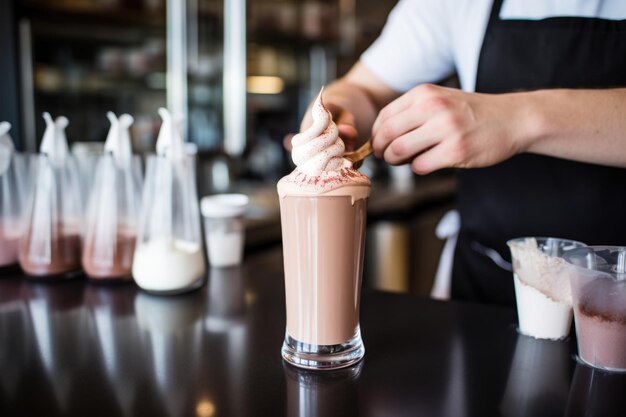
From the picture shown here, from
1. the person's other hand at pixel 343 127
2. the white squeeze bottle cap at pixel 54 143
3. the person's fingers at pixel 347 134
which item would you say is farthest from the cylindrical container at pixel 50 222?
the person's fingers at pixel 347 134

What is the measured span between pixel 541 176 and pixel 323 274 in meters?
0.73

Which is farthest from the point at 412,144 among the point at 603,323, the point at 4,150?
the point at 4,150

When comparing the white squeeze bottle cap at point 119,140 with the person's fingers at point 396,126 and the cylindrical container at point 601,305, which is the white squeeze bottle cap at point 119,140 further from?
the cylindrical container at point 601,305

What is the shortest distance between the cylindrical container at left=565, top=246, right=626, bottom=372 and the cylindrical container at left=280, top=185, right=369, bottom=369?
1.00 ft

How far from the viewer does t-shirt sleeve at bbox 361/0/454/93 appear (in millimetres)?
1429

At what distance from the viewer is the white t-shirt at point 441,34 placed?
4.25 feet

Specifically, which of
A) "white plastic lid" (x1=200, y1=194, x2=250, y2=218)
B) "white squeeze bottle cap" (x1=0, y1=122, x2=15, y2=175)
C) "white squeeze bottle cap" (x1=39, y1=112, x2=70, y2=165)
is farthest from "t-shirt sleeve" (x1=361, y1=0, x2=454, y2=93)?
"white squeeze bottle cap" (x1=0, y1=122, x2=15, y2=175)

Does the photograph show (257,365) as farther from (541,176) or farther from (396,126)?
(541,176)

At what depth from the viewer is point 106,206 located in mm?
1210

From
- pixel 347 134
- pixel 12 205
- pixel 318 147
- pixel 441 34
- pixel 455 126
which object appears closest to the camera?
pixel 318 147

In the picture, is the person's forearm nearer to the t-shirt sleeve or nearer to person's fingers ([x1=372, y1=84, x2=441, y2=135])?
person's fingers ([x1=372, y1=84, x2=441, y2=135])

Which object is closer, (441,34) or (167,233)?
(167,233)

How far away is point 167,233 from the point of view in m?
1.19

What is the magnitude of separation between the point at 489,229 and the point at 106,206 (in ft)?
2.78
